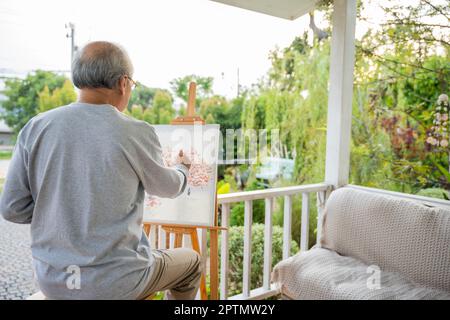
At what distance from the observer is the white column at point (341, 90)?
271 centimetres

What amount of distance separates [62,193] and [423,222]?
1.78 meters

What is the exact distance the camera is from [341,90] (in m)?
2.73

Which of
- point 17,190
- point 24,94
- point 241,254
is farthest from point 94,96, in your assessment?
point 241,254

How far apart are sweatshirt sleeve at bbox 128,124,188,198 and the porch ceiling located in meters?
1.62

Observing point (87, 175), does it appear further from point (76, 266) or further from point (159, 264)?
point (159, 264)

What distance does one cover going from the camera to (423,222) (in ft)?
6.15

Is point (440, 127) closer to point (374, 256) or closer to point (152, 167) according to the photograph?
point (374, 256)

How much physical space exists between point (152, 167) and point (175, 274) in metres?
0.52

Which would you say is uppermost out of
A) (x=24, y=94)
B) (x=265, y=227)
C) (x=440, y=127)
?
(x=24, y=94)

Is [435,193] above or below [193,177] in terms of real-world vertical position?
below

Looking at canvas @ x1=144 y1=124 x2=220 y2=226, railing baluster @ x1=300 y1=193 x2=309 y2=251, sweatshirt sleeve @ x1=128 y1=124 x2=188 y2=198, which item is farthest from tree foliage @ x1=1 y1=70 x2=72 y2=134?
railing baluster @ x1=300 y1=193 x2=309 y2=251
